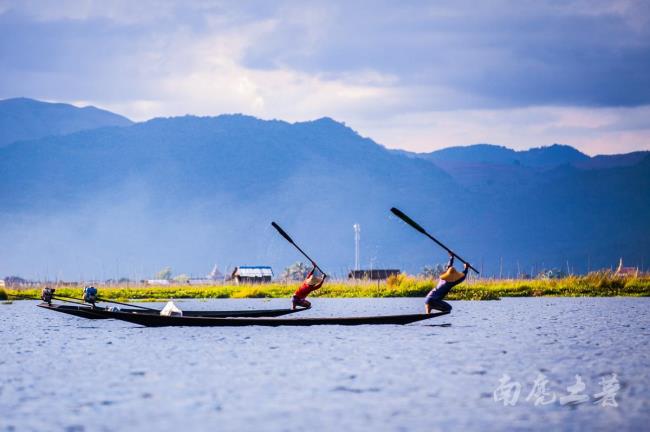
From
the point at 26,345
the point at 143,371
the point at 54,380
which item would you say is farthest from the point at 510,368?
the point at 26,345

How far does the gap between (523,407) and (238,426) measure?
532 cm

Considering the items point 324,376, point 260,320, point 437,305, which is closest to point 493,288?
point 437,305

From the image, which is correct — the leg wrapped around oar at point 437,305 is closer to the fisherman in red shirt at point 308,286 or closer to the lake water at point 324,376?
the lake water at point 324,376

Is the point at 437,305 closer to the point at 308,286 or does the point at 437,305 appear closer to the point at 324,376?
the point at 308,286

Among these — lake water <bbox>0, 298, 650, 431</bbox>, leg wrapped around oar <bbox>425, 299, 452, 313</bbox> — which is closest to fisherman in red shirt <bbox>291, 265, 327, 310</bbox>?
lake water <bbox>0, 298, 650, 431</bbox>

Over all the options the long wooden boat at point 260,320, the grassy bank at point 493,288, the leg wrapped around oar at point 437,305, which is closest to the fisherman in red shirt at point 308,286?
the long wooden boat at point 260,320

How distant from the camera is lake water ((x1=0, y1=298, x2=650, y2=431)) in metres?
16.5

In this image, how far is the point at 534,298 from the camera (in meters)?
64.2

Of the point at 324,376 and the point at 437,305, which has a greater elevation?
the point at 437,305

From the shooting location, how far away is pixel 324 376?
2230 centimetres

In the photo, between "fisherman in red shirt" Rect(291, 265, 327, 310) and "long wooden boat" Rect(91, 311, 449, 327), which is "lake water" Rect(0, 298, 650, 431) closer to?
"long wooden boat" Rect(91, 311, 449, 327)

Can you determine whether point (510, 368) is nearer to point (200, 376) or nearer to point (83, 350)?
point (200, 376)

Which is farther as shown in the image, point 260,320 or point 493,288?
point 493,288

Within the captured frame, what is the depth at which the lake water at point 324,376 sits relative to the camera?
16.5 meters
